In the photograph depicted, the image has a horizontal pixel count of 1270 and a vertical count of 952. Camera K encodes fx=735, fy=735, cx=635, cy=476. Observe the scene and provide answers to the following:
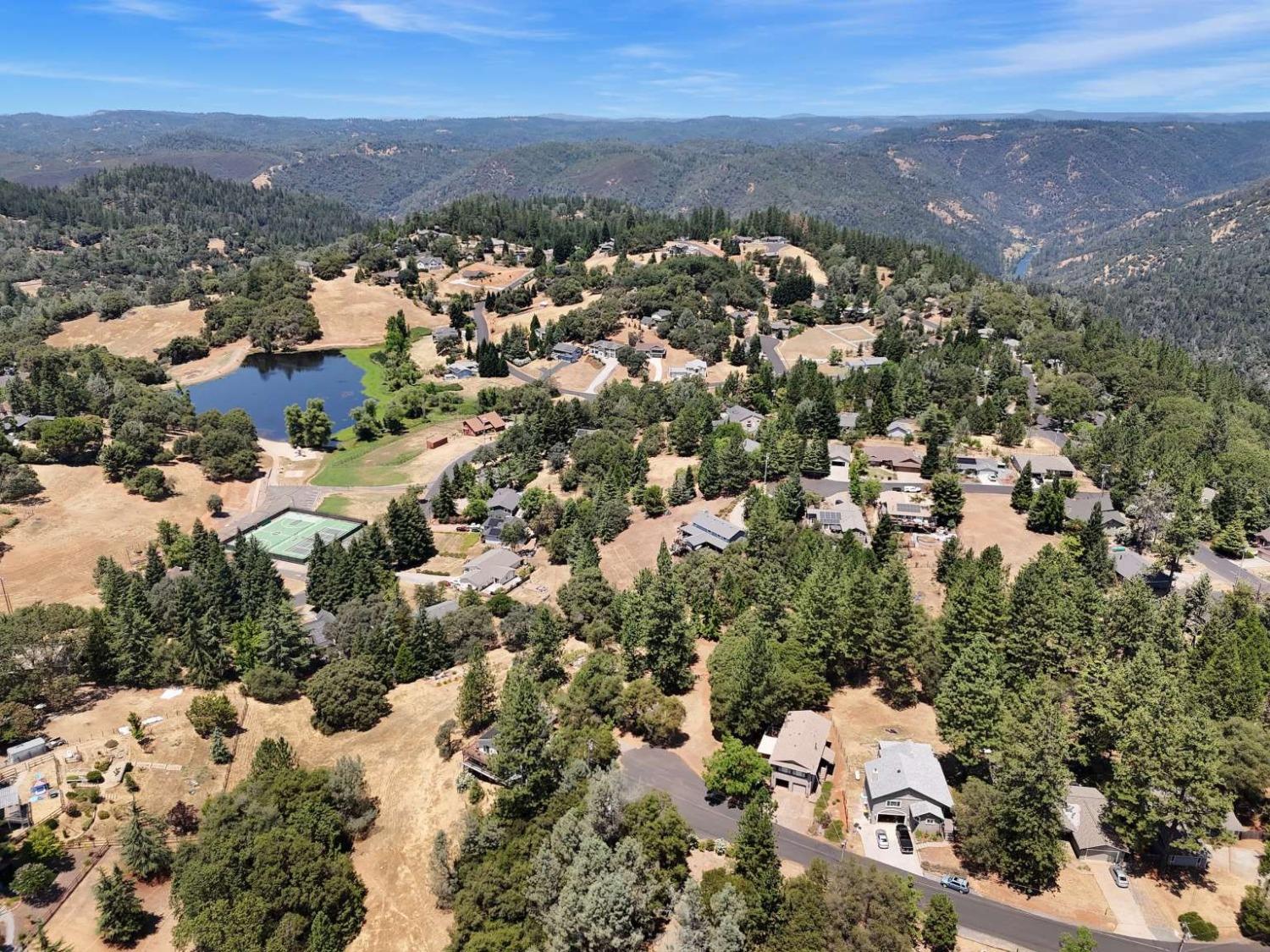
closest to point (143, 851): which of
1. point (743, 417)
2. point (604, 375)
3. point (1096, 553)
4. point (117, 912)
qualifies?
point (117, 912)

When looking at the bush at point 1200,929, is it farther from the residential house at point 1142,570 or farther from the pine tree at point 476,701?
the residential house at point 1142,570

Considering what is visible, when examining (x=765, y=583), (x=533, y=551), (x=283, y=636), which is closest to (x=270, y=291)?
(x=533, y=551)

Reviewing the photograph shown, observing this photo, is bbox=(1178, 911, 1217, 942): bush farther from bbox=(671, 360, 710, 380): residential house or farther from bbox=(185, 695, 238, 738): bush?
bbox=(671, 360, 710, 380): residential house

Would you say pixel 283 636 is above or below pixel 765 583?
below

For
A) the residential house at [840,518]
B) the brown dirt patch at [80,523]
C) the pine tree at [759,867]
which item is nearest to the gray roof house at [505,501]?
the residential house at [840,518]

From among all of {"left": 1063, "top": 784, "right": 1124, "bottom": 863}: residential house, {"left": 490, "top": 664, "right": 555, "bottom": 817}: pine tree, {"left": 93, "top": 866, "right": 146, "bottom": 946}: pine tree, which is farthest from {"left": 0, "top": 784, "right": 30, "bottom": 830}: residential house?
{"left": 1063, "top": 784, "right": 1124, "bottom": 863}: residential house

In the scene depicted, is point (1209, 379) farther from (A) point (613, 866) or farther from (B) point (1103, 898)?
(A) point (613, 866)
